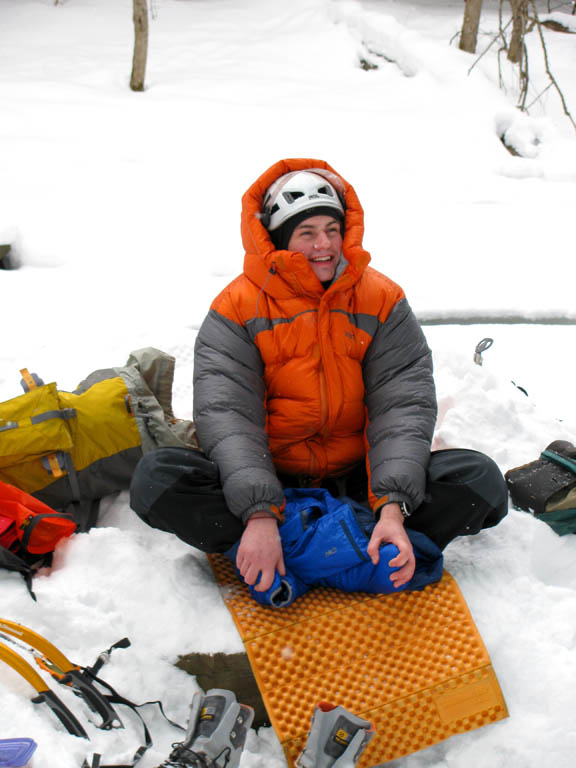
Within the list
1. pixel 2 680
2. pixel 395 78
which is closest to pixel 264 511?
pixel 2 680

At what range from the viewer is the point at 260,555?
1720mm

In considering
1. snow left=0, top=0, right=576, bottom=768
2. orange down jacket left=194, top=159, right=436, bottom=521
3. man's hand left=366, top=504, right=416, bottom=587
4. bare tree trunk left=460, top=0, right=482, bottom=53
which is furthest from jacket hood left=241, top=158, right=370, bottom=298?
bare tree trunk left=460, top=0, right=482, bottom=53

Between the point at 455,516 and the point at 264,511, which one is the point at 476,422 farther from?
the point at 264,511

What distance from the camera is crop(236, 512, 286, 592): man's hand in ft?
5.64

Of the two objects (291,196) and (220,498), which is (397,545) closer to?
(220,498)

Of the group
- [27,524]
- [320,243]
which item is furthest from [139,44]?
[27,524]

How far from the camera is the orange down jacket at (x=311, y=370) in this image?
6.42 ft

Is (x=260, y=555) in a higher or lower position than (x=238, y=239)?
higher

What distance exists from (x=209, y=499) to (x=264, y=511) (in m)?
0.16

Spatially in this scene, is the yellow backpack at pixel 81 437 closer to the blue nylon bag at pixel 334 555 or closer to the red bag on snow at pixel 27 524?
the red bag on snow at pixel 27 524

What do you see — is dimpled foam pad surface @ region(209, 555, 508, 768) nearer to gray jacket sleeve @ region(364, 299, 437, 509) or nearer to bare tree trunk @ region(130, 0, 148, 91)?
gray jacket sleeve @ region(364, 299, 437, 509)

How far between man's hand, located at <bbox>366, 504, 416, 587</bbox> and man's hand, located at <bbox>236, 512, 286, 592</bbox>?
0.24 metres

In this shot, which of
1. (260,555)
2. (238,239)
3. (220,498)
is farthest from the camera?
(238,239)

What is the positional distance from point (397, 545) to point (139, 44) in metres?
6.47
